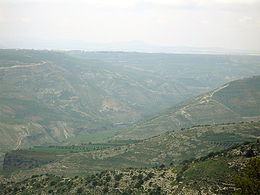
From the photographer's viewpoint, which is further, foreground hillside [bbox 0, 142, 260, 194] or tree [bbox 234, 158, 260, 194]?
foreground hillside [bbox 0, 142, 260, 194]

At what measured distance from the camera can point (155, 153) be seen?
134000 mm

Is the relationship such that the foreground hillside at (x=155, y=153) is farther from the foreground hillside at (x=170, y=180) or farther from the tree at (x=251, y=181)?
the tree at (x=251, y=181)

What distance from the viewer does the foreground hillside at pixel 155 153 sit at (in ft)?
414

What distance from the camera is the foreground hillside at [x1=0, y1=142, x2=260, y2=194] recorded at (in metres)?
63.0

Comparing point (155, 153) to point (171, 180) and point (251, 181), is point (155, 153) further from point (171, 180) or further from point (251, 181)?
point (251, 181)

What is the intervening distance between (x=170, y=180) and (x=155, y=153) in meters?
59.8

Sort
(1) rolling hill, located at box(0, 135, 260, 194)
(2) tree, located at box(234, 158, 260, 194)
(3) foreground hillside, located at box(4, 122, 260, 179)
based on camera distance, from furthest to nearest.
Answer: (3) foreground hillside, located at box(4, 122, 260, 179) → (1) rolling hill, located at box(0, 135, 260, 194) → (2) tree, located at box(234, 158, 260, 194)

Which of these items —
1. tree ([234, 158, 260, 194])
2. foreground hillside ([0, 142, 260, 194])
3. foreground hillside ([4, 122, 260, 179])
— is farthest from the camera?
foreground hillside ([4, 122, 260, 179])

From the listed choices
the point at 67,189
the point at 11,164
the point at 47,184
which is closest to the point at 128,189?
the point at 67,189

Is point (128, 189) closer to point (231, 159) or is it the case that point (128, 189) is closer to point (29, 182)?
point (231, 159)

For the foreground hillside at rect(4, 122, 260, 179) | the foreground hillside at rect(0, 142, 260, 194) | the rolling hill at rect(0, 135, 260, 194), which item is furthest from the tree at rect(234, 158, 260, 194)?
the foreground hillside at rect(4, 122, 260, 179)

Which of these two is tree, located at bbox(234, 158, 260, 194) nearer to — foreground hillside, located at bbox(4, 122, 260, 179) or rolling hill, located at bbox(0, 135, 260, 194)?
rolling hill, located at bbox(0, 135, 260, 194)

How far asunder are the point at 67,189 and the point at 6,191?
81.3 feet

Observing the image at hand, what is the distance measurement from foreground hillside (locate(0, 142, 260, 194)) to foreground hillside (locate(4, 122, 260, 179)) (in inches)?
1104
